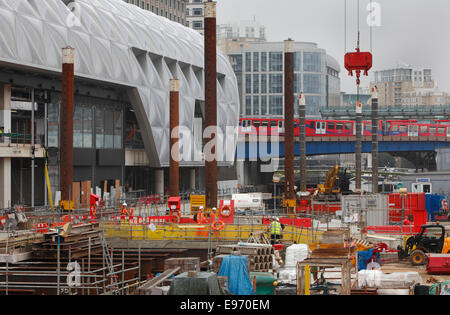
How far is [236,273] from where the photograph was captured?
821 inches

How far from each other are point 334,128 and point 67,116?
61275mm

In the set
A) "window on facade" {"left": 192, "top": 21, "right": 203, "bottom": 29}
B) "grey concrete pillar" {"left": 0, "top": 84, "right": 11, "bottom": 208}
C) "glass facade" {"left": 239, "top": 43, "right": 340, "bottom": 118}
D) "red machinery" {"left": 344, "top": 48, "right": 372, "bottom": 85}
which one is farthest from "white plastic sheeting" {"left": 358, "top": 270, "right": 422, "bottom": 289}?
"glass facade" {"left": 239, "top": 43, "right": 340, "bottom": 118}

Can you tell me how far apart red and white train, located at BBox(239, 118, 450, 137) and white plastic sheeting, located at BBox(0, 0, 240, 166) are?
7.84m

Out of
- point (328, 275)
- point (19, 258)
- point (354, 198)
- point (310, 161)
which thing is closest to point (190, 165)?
point (354, 198)

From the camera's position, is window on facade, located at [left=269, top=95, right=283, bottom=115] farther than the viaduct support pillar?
Yes

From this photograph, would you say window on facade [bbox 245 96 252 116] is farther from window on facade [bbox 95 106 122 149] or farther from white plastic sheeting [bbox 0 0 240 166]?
window on facade [bbox 95 106 122 149]

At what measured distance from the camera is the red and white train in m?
94.4

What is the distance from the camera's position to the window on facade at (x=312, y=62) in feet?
603

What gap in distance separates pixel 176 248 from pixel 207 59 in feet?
39.3

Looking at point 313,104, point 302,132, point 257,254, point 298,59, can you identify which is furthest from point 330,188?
point 313,104

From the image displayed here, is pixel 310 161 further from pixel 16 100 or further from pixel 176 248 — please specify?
pixel 176 248

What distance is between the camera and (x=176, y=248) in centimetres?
3516

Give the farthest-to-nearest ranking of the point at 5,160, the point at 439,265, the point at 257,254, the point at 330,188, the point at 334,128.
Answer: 1. the point at 334,128
2. the point at 330,188
3. the point at 5,160
4. the point at 439,265
5. the point at 257,254

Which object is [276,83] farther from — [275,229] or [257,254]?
[257,254]
